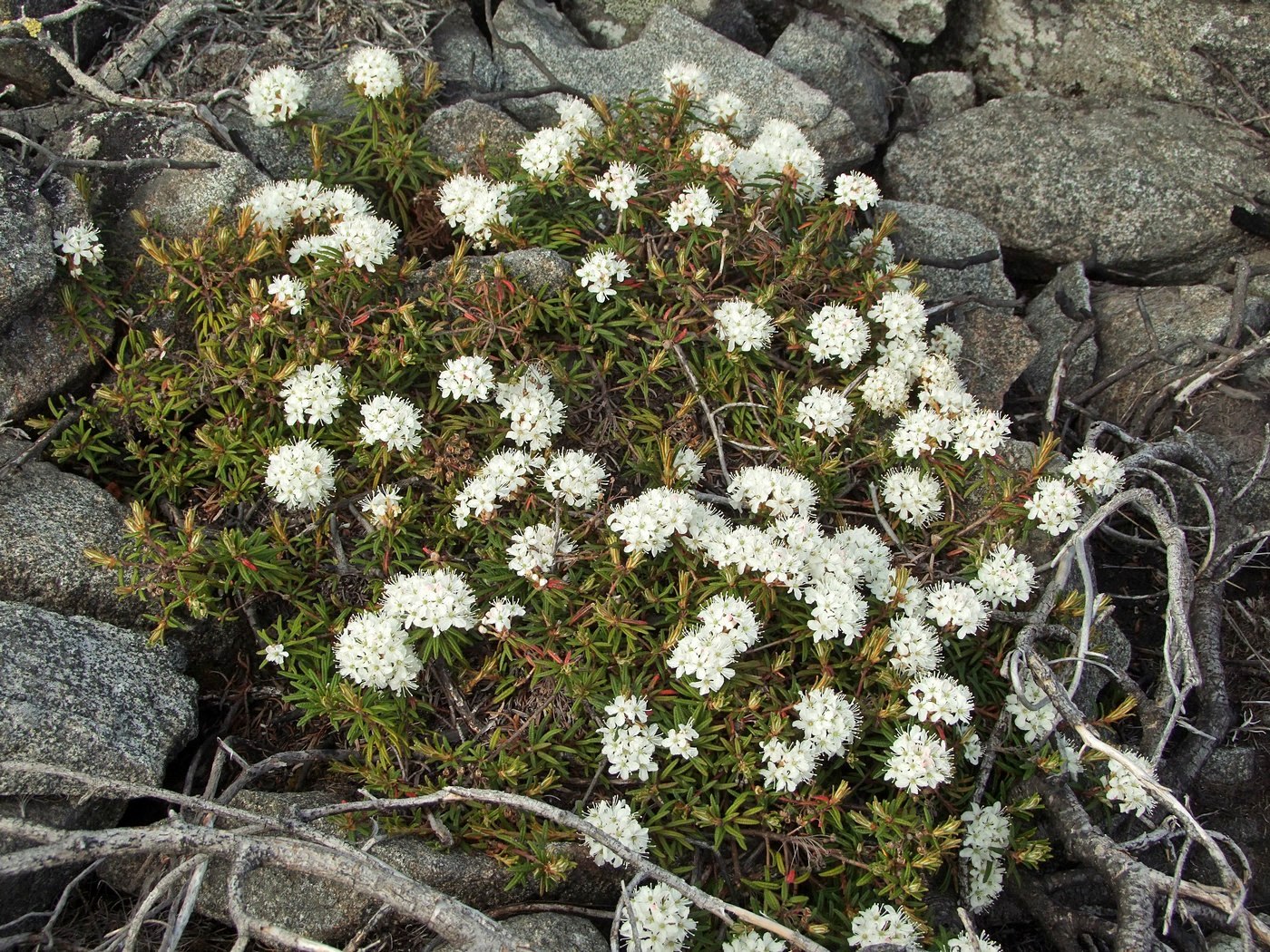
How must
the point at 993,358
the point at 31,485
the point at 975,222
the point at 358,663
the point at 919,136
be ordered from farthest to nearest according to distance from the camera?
the point at 919,136
the point at 975,222
the point at 993,358
the point at 31,485
the point at 358,663

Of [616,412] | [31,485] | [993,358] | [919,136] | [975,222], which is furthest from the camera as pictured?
[919,136]

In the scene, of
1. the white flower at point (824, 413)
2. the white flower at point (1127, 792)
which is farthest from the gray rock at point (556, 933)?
the white flower at point (824, 413)

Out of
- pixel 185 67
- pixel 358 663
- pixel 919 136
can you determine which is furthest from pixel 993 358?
pixel 185 67

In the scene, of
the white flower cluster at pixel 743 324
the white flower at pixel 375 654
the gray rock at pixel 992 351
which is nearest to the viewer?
the white flower at pixel 375 654

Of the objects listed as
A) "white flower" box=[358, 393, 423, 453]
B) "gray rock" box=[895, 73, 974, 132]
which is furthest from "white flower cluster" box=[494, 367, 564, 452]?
"gray rock" box=[895, 73, 974, 132]

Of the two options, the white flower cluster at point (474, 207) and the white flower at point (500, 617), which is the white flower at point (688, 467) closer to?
the white flower at point (500, 617)

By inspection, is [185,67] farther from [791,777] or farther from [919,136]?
[791,777]

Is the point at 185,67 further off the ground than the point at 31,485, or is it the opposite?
the point at 185,67
